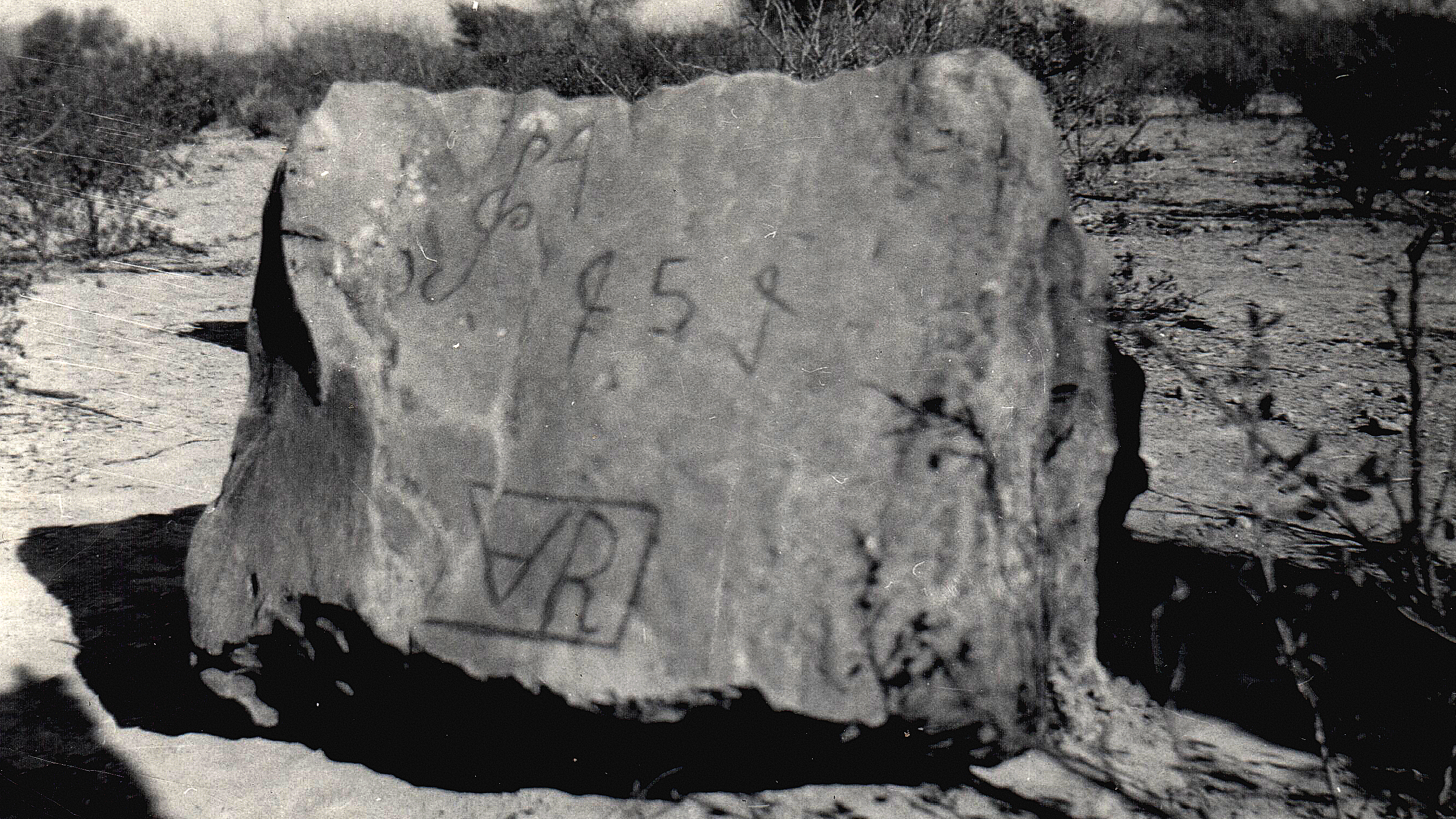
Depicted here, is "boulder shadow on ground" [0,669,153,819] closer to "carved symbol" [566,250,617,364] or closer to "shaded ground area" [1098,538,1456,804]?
"carved symbol" [566,250,617,364]

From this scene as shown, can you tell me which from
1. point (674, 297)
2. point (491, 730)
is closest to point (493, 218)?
point (674, 297)

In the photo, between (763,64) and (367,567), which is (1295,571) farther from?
(763,64)

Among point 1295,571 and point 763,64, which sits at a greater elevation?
point 763,64

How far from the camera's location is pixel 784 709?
2.04 metres

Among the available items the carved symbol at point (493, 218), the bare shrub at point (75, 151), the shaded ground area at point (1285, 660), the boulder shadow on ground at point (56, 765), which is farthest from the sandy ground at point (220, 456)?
the carved symbol at point (493, 218)

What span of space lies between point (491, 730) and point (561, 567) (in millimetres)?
411

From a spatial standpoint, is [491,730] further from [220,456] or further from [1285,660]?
[220,456]

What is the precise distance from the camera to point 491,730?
2311mm

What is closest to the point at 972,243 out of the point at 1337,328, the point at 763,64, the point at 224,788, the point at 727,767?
the point at 727,767

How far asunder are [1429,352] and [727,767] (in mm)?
3985

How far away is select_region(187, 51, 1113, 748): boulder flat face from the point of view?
2.10 m

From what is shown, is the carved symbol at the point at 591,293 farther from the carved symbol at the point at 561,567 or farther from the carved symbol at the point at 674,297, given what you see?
the carved symbol at the point at 561,567

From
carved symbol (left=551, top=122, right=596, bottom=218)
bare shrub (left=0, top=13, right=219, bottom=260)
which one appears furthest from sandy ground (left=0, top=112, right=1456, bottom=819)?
carved symbol (left=551, top=122, right=596, bottom=218)

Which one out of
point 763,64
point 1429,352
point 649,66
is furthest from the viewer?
point 649,66
